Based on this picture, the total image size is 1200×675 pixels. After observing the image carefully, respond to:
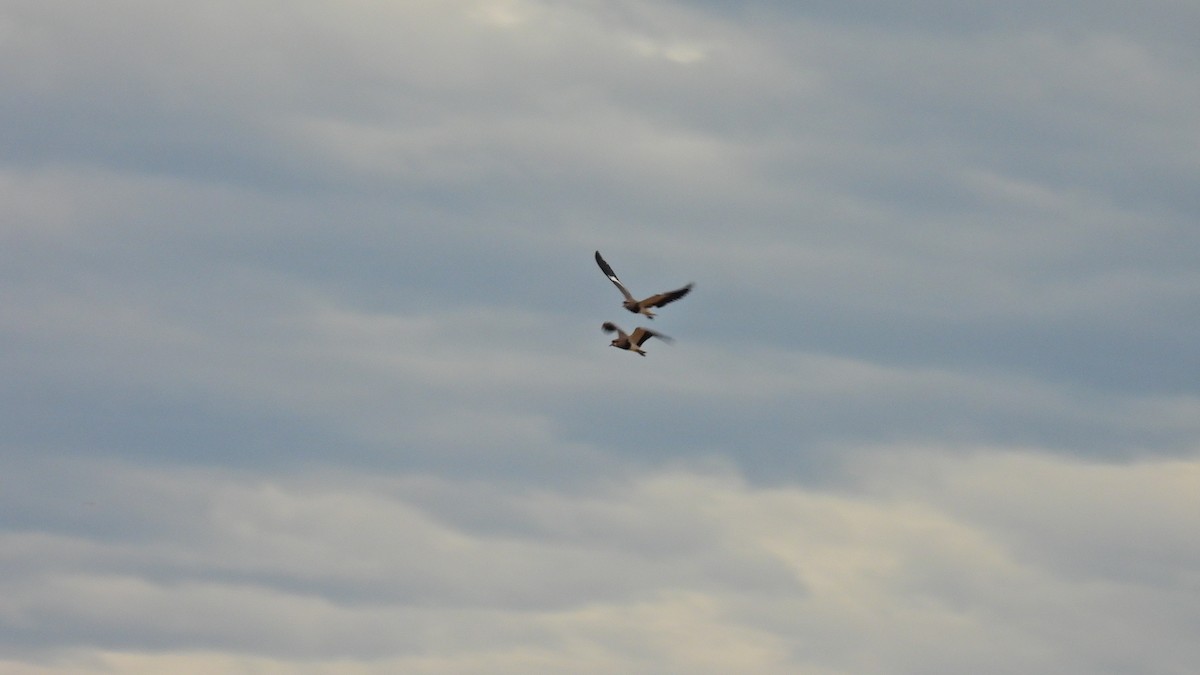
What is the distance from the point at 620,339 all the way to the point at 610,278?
323 inches

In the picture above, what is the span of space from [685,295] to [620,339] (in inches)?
275

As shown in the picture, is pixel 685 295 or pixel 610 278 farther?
pixel 610 278

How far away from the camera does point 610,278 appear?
11644 cm

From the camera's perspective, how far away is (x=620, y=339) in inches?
4321

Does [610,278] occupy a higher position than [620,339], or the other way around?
[610,278]

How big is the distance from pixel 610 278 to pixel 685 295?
1232cm

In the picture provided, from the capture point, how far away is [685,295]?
10538 cm
